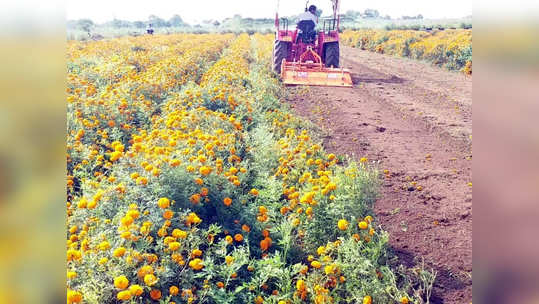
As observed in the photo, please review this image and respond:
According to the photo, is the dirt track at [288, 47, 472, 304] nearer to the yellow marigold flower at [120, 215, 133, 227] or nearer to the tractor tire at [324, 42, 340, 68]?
the tractor tire at [324, 42, 340, 68]

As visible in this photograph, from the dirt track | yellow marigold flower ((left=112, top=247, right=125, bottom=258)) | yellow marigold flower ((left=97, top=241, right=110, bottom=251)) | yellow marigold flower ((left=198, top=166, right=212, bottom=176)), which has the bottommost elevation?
the dirt track

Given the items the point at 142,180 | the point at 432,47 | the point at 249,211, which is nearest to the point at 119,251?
the point at 142,180

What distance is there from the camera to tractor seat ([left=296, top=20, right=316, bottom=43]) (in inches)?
511

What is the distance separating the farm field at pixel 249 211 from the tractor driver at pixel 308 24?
6913mm

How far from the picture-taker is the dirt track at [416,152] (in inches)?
146

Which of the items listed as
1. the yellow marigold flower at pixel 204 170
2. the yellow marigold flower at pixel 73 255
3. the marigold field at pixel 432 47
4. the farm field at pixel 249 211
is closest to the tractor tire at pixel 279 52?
the farm field at pixel 249 211

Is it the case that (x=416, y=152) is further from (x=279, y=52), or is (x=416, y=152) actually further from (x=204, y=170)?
(x=279, y=52)

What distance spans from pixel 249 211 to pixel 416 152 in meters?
4.08

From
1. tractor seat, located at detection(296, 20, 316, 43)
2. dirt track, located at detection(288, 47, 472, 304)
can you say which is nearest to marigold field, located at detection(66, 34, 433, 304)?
dirt track, located at detection(288, 47, 472, 304)

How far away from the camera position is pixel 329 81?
1041cm

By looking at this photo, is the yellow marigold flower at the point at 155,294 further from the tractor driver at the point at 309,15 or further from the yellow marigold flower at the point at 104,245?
the tractor driver at the point at 309,15

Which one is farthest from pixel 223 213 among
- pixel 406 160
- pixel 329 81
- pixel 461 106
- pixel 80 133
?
pixel 461 106
